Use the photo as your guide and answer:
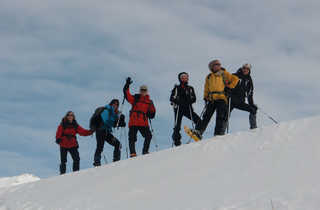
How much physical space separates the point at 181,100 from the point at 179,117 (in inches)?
15.8

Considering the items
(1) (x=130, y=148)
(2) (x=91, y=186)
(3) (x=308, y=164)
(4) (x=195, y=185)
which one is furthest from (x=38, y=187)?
(3) (x=308, y=164)

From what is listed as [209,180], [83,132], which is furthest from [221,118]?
[83,132]

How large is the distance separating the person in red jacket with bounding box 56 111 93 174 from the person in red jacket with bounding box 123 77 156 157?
2.04 meters

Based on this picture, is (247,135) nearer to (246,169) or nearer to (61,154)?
(246,169)

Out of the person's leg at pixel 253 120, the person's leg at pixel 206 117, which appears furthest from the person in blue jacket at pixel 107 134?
the person's leg at pixel 253 120

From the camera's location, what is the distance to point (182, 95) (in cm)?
1110

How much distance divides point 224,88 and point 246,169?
3358mm

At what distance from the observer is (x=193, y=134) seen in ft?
33.8

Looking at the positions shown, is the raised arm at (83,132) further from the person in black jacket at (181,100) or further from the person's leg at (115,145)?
the person in black jacket at (181,100)

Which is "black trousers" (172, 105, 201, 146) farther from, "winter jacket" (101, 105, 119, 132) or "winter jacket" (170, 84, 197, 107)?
"winter jacket" (101, 105, 119, 132)

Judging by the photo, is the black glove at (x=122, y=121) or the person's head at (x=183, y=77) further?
the black glove at (x=122, y=121)

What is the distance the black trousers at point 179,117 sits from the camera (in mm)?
11062

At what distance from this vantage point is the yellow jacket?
9.96 metres

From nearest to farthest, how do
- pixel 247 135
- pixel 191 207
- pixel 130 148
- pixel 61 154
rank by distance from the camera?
pixel 191 207 → pixel 247 135 → pixel 130 148 → pixel 61 154
